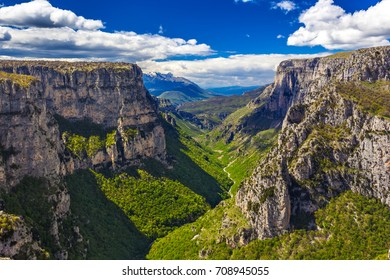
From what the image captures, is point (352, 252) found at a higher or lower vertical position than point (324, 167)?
lower

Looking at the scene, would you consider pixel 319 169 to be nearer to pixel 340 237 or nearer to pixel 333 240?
pixel 340 237

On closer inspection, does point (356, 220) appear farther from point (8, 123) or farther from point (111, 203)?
point (8, 123)

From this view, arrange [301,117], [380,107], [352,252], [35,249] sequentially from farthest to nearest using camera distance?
[301,117] → [380,107] → [352,252] → [35,249]

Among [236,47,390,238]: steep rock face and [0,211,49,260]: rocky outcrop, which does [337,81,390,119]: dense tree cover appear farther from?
[0,211,49,260]: rocky outcrop

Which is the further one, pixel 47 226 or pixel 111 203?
pixel 111 203

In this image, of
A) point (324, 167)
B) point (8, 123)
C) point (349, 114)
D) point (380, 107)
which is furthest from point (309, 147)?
point (8, 123)

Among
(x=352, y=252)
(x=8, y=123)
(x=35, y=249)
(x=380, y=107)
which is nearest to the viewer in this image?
(x=35, y=249)

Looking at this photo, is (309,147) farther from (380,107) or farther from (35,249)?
(35,249)

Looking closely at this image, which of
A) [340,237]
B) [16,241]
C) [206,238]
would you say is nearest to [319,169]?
[340,237]

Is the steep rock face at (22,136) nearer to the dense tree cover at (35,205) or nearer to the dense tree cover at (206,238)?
the dense tree cover at (35,205)

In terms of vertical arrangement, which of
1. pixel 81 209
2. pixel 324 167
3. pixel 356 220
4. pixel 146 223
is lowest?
pixel 146 223
